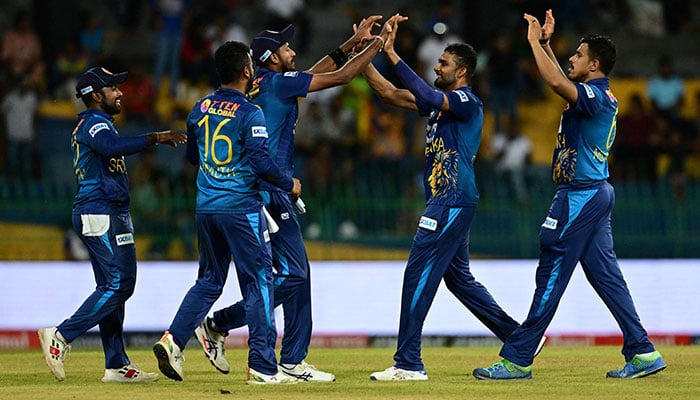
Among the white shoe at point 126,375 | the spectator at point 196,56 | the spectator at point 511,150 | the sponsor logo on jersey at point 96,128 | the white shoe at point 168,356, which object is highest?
the spectator at point 196,56

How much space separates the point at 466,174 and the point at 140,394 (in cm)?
307

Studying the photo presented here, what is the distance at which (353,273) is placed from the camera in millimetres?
16438

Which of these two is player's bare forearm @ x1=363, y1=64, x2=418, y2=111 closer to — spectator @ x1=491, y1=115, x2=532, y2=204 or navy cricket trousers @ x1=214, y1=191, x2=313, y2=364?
navy cricket trousers @ x1=214, y1=191, x2=313, y2=364

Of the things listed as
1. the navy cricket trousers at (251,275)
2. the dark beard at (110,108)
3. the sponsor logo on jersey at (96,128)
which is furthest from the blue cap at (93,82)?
the navy cricket trousers at (251,275)

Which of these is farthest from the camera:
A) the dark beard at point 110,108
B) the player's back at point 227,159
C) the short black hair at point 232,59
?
the dark beard at point 110,108

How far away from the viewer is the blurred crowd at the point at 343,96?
18578 mm

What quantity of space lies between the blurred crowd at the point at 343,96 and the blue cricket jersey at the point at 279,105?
7.08m

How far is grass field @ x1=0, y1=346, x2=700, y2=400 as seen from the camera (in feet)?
30.1

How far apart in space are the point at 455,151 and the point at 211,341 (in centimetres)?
253

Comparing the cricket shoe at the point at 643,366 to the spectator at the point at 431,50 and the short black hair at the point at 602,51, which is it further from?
the spectator at the point at 431,50

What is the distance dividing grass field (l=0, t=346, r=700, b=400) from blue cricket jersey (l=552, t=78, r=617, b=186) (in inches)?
65.3

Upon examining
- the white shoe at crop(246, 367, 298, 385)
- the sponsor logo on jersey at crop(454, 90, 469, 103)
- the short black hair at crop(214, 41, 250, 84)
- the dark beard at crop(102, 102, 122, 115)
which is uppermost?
the short black hair at crop(214, 41, 250, 84)

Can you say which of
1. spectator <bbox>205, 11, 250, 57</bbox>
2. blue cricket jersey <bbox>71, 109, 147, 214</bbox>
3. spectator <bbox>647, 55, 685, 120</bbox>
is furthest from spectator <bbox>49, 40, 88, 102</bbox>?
blue cricket jersey <bbox>71, 109, 147, 214</bbox>

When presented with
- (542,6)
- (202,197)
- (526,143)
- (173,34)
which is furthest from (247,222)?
(542,6)
